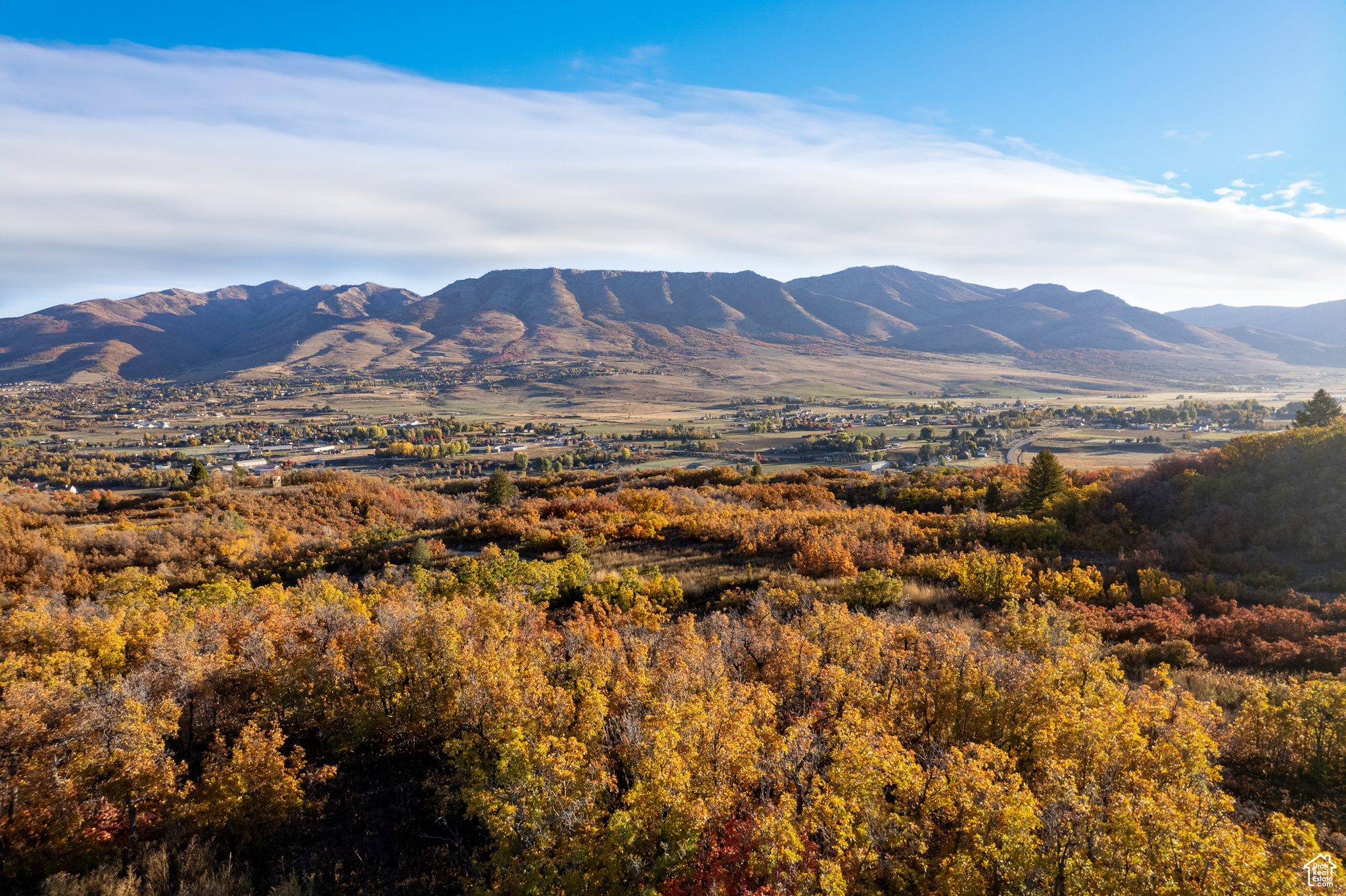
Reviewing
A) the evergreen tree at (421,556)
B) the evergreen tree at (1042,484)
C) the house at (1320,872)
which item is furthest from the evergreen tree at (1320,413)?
the evergreen tree at (421,556)

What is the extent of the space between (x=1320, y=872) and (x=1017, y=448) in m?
129

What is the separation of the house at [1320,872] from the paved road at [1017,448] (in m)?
105

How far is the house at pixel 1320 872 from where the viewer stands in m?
5.85

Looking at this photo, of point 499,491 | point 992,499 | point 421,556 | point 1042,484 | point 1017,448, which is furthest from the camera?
point 1017,448

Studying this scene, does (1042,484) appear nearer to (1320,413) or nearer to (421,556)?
(1320,413)

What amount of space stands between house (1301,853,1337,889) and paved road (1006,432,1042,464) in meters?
105

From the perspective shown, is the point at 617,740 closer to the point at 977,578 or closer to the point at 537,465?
the point at 977,578

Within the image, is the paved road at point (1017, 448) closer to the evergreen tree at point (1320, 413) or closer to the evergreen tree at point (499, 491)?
the evergreen tree at point (1320, 413)

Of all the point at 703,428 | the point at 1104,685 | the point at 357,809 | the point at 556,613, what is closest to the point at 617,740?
the point at 357,809

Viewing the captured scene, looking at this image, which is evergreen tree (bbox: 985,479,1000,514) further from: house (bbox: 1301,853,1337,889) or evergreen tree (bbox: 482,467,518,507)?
evergreen tree (bbox: 482,467,518,507)

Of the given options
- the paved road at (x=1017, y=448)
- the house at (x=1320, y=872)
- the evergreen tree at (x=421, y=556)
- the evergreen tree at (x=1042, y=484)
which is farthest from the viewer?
the paved road at (x=1017, y=448)

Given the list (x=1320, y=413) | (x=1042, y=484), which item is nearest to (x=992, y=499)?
(x=1042, y=484)

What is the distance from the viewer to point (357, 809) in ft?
34.3

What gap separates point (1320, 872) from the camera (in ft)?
19.5
